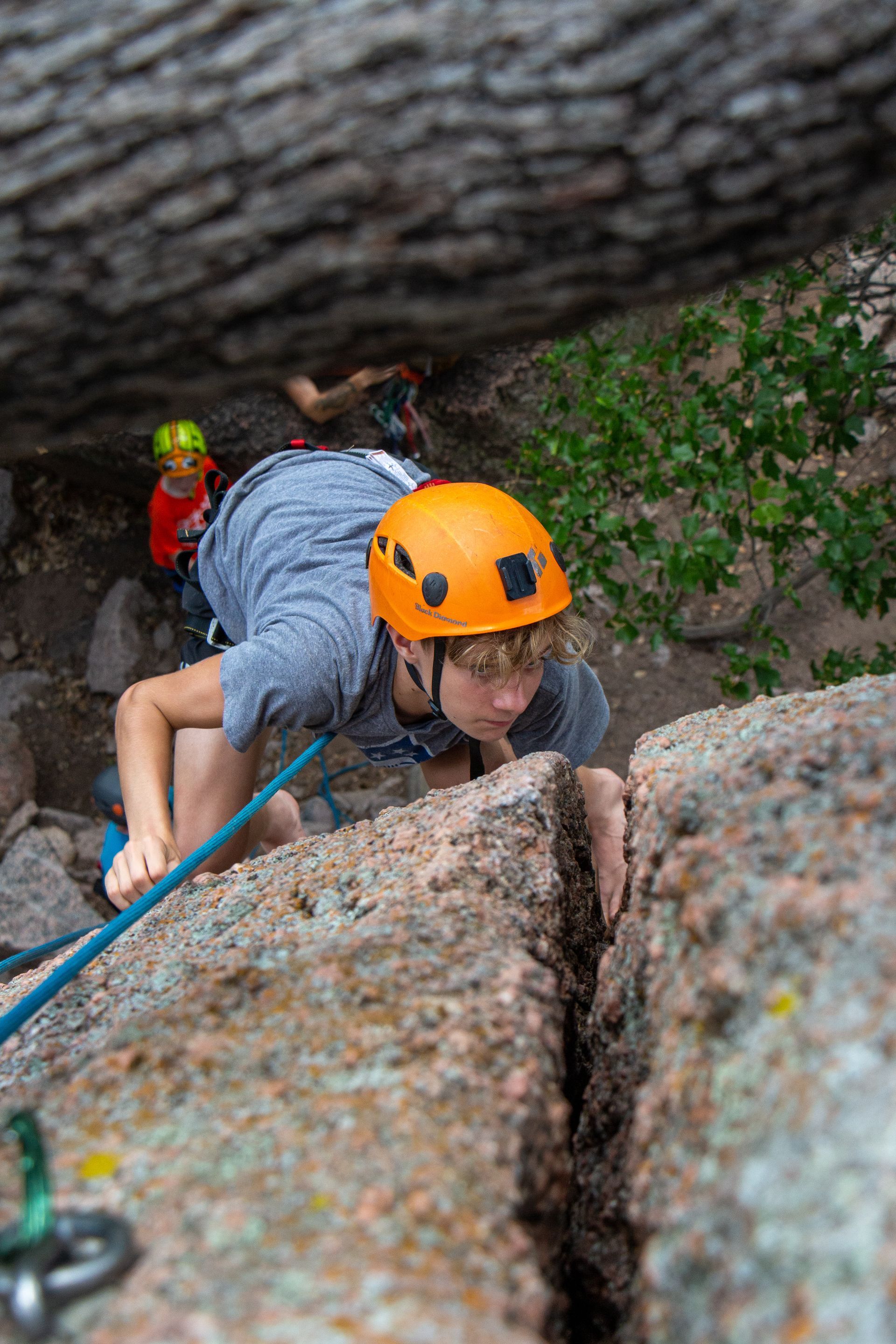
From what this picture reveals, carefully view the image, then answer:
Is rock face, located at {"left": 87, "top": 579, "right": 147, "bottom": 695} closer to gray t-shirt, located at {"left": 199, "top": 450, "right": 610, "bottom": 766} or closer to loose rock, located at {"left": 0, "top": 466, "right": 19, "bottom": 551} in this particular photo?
loose rock, located at {"left": 0, "top": 466, "right": 19, "bottom": 551}

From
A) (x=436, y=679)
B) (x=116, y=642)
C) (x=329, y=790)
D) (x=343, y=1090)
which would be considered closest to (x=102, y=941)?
(x=343, y=1090)

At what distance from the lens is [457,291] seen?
1024 millimetres

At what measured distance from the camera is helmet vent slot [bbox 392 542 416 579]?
7.72 ft

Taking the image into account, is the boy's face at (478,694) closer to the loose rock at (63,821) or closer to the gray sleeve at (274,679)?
the gray sleeve at (274,679)

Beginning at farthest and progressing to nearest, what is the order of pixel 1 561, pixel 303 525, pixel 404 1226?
1. pixel 1 561
2. pixel 303 525
3. pixel 404 1226

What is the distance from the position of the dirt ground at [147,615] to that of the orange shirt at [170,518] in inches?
28.8

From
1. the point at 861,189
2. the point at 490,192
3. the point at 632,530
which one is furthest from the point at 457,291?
the point at 632,530

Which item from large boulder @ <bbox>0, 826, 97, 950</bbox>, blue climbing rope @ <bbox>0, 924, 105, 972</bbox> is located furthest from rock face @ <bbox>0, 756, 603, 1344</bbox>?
large boulder @ <bbox>0, 826, 97, 950</bbox>

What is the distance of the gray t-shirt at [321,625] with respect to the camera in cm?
242

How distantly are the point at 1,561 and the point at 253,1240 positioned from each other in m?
6.30

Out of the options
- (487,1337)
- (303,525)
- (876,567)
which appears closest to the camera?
(487,1337)

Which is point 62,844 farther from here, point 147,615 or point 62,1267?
point 62,1267

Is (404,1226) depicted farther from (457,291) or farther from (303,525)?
(303,525)

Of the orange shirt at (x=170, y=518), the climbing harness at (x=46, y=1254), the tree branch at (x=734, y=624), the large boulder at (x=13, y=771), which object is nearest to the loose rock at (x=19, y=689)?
the large boulder at (x=13, y=771)
